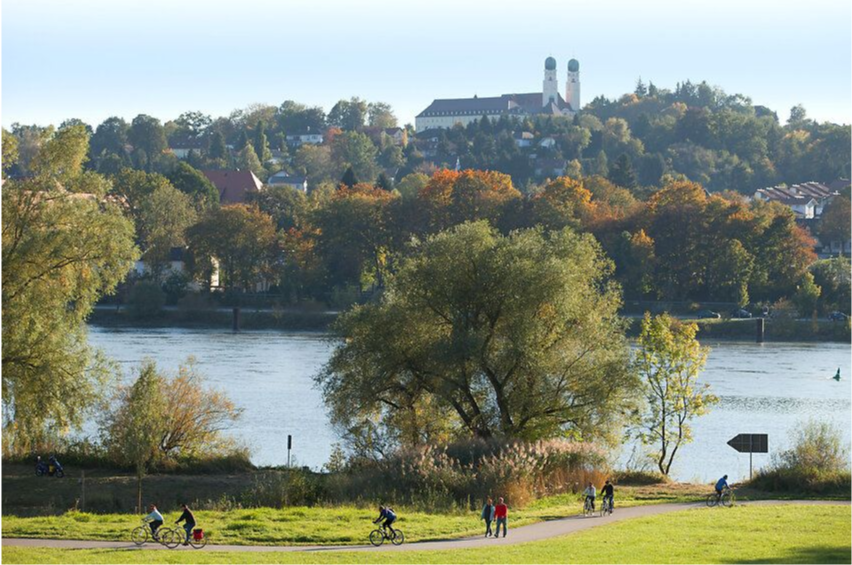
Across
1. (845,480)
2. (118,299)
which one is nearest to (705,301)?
(118,299)

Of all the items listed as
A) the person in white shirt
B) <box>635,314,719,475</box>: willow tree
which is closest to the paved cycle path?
the person in white shirt

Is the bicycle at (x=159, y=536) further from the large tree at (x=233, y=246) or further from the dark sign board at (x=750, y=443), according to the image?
the large tree at (x=233, y=246)

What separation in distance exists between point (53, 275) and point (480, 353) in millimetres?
11492

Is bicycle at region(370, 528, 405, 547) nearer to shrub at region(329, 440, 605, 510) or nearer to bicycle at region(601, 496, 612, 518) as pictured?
shrub at region(329, 440, 605, 510)

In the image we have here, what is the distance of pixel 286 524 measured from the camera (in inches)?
1097

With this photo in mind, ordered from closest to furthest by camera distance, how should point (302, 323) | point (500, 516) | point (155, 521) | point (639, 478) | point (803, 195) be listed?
point (155, 521), point (500, 516), point (639, 478), point (302, 323), point (803, 195)

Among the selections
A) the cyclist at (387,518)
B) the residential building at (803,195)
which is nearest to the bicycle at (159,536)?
the cyclist at (387,518)

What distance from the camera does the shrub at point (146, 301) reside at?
333ft

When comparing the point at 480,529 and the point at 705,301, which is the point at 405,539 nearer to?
the point at 480,529

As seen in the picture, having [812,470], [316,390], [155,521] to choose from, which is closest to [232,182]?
[316,390]

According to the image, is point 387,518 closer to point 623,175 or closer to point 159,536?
point 159,536

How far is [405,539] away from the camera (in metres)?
26.6

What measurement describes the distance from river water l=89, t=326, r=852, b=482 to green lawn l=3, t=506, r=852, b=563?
49.5 feet

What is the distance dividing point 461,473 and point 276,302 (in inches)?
2866
